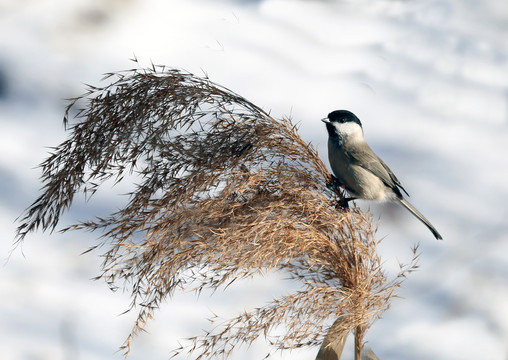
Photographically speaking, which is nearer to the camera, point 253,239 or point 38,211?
point 253,239

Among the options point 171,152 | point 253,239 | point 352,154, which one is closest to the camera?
point 253,239

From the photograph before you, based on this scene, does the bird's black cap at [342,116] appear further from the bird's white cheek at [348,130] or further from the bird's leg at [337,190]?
the bird's leg at [337,190]

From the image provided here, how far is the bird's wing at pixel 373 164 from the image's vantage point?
2303mm

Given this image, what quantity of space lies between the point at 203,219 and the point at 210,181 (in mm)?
129

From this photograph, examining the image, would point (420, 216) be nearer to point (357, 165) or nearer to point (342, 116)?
point (357, 165)

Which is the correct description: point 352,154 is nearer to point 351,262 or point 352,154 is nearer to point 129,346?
point 351,262

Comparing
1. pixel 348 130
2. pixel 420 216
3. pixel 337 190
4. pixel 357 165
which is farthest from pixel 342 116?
pixel 420 216

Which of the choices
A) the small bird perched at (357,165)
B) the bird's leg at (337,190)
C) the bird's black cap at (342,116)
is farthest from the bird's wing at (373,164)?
the bird's leg at (337,190)

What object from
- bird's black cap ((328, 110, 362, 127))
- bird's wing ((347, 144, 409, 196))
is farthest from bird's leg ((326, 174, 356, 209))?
bird's black cap ((328, 110, 362, 127))

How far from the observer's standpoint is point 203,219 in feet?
6.22

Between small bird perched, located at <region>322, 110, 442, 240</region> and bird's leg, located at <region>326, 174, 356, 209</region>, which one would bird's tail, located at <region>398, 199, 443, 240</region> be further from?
bird's leg, located at <region>326, 174, 356, 209</region>

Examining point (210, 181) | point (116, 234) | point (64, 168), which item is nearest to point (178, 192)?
point (210, 181)

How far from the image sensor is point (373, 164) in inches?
92.3

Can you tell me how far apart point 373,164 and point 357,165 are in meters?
0.09
